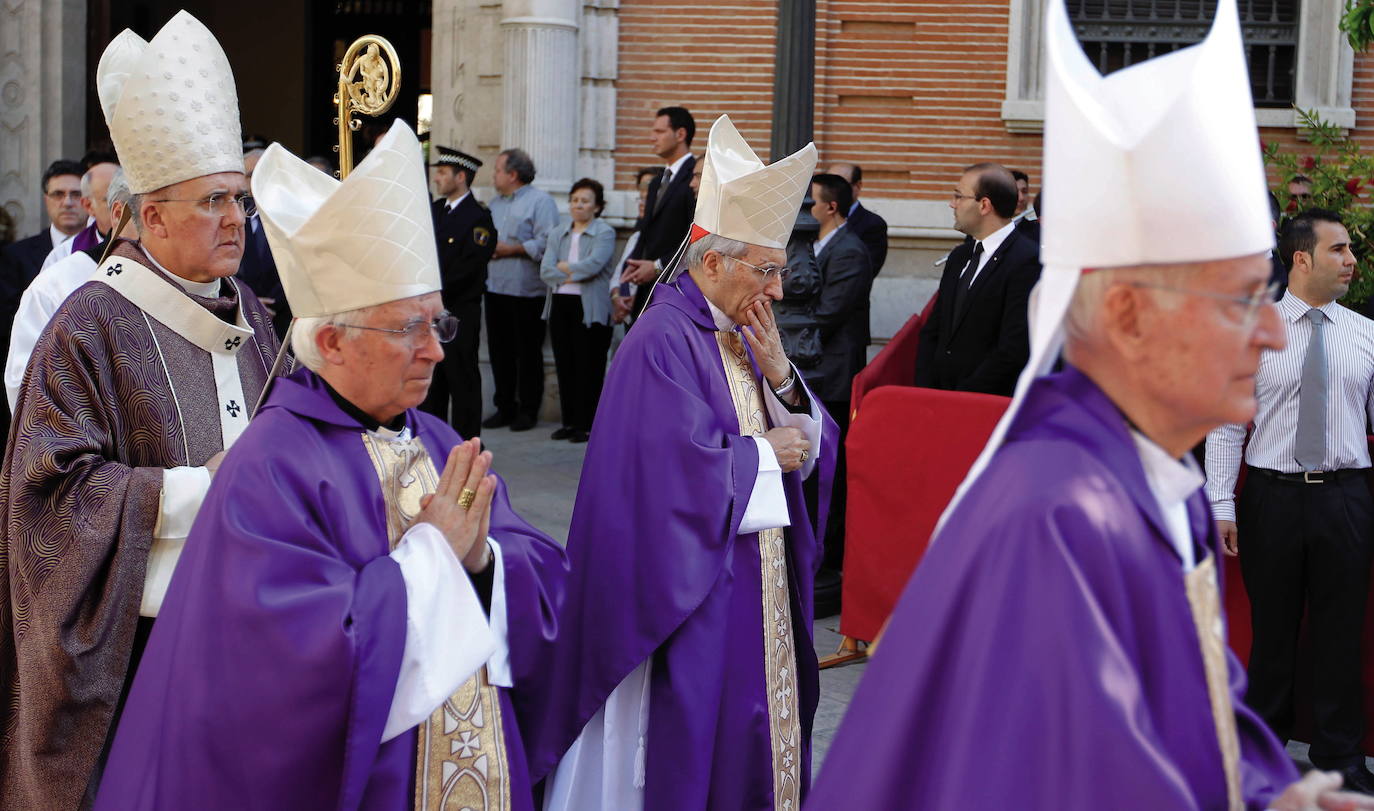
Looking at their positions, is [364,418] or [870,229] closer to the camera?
[364,418]

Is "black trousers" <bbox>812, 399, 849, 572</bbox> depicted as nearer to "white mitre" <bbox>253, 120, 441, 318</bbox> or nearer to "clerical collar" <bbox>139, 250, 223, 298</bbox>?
"clerical collar" <bbox>139, 250, 223, 298</bbox>

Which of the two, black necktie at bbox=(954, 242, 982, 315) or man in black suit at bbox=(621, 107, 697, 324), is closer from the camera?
black necktie at bbox=(954, 242, 982, 315)

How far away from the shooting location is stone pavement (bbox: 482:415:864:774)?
→ 233 inches

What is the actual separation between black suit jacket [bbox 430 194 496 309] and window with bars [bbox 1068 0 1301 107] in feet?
15.1

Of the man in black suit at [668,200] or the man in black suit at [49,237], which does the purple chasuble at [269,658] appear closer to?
the man in black suit at [49,237]

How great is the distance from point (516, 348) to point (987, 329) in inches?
207

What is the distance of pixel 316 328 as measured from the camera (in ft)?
9.61

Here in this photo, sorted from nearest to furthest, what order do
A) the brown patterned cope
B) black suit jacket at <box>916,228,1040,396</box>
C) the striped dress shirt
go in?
the brown patterned cope → the striped dress shirt → black suit jacket at <box>916,228,1040,396</box>

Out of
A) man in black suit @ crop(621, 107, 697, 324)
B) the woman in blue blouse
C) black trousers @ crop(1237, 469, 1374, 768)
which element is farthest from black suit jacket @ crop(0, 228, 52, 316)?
black trousers @ crop(1237, 469, 1374, 768)

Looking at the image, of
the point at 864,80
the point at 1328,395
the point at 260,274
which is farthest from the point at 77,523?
the point at 864,80

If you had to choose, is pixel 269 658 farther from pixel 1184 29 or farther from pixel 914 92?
pixel 1184 29

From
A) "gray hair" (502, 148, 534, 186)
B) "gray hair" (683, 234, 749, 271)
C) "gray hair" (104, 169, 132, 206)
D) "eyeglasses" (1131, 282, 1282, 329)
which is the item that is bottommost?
"eyeglasses" (1131, 282, 1282, 329)

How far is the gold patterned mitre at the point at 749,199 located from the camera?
430 centimetres

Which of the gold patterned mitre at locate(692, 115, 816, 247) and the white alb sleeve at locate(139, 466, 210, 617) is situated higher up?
the gold patterned mitre at locate(692, 115, 816, 247)
